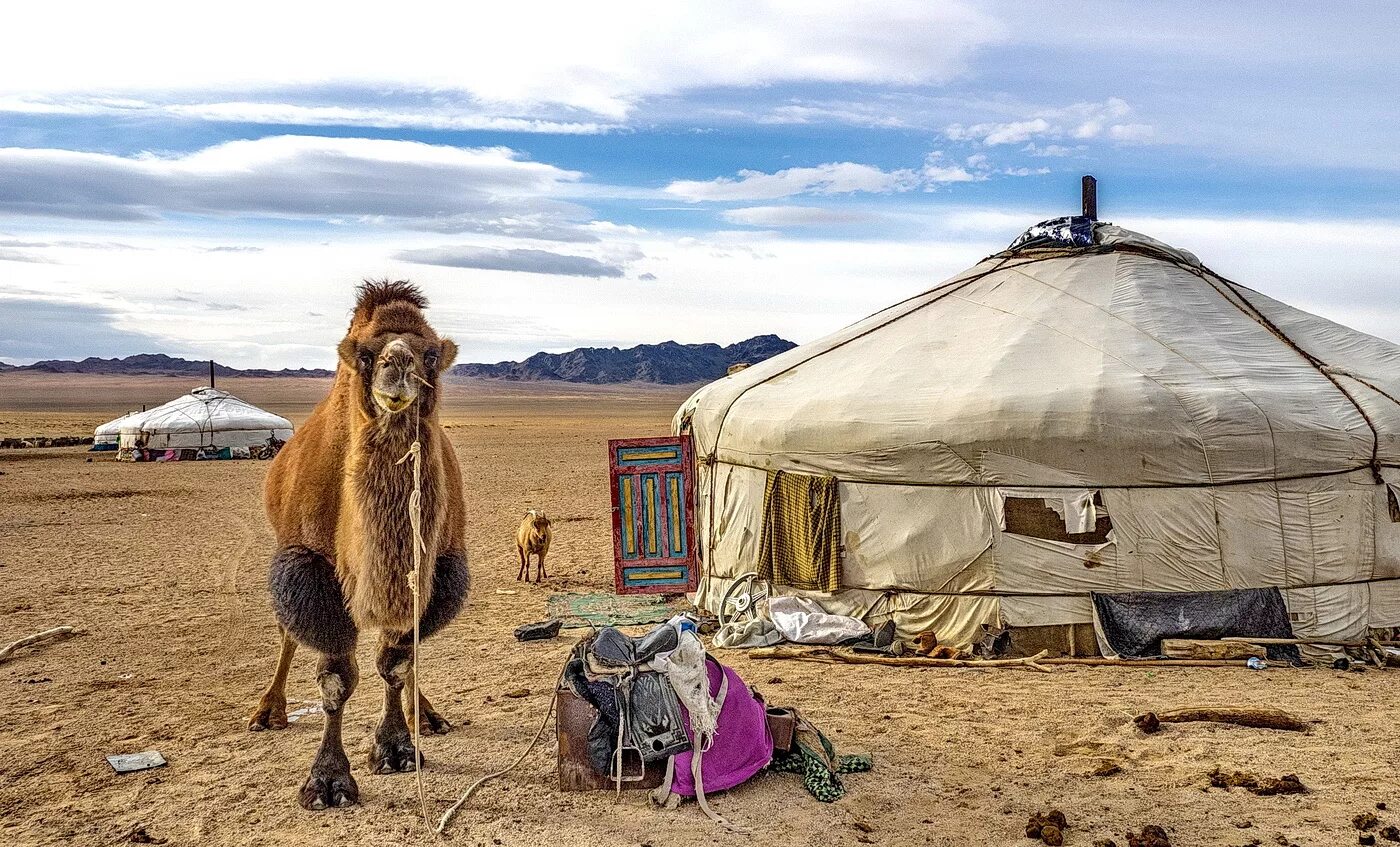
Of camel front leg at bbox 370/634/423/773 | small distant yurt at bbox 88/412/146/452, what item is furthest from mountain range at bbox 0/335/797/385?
camel front leg at bbox 370/634/423/773

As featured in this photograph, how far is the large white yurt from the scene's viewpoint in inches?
317

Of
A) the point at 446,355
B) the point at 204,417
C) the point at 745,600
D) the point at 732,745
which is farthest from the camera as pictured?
the point at 204,417

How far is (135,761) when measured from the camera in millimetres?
5891

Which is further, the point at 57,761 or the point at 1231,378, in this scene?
the point at 1231,378

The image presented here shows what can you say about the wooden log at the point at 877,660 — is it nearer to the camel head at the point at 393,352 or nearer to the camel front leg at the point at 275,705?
the camel front leg at the point at 275,705

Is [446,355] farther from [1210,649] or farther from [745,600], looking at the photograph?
[1210,649]

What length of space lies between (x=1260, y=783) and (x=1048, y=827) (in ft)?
4.38

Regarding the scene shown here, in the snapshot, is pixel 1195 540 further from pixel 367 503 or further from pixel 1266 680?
pixel 367 503

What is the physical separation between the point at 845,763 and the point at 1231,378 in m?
4.74

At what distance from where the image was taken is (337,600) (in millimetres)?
5441

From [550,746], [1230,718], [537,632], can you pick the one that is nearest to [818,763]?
[550,746]

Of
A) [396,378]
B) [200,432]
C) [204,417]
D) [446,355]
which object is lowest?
[200,432]

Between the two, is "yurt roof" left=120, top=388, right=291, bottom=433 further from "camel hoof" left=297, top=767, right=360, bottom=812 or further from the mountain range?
the mountain range

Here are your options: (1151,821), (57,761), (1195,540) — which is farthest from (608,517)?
(1151,821)
